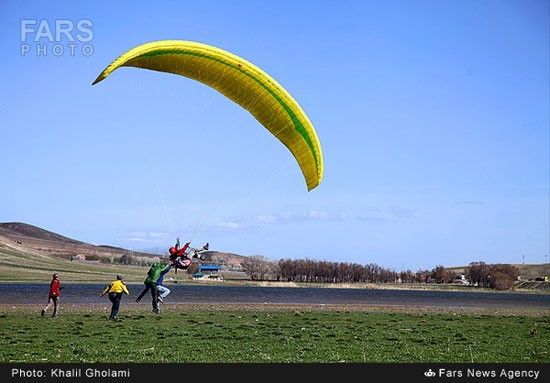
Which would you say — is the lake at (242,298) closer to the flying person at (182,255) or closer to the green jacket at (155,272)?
the green jacket at (155,272)

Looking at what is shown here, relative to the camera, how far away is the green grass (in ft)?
41.3

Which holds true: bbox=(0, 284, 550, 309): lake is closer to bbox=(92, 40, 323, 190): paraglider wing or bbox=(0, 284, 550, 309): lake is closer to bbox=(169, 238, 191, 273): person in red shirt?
bbox=(169, 238, 191, 273): person in red shirt

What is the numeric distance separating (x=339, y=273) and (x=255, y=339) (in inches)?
5711

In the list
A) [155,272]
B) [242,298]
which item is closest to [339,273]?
[242,298]

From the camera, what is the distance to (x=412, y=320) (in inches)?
953

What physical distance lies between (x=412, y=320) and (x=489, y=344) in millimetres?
8237

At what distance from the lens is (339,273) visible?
158500 mm

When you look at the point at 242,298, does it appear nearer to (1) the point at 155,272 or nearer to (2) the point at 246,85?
(1) the point at 155,272

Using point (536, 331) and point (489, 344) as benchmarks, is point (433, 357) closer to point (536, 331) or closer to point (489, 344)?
point (489, 344)

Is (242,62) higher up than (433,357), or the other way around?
(242,62)

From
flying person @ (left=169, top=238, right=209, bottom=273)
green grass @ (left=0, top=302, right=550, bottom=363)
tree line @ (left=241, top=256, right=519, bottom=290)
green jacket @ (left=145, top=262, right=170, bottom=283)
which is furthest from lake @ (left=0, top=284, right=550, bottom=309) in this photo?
tree line @ (left=241, top=256, right=519, bottom=290)

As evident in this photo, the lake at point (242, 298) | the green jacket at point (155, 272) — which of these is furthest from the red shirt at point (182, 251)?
the lake at point (242, 298)
